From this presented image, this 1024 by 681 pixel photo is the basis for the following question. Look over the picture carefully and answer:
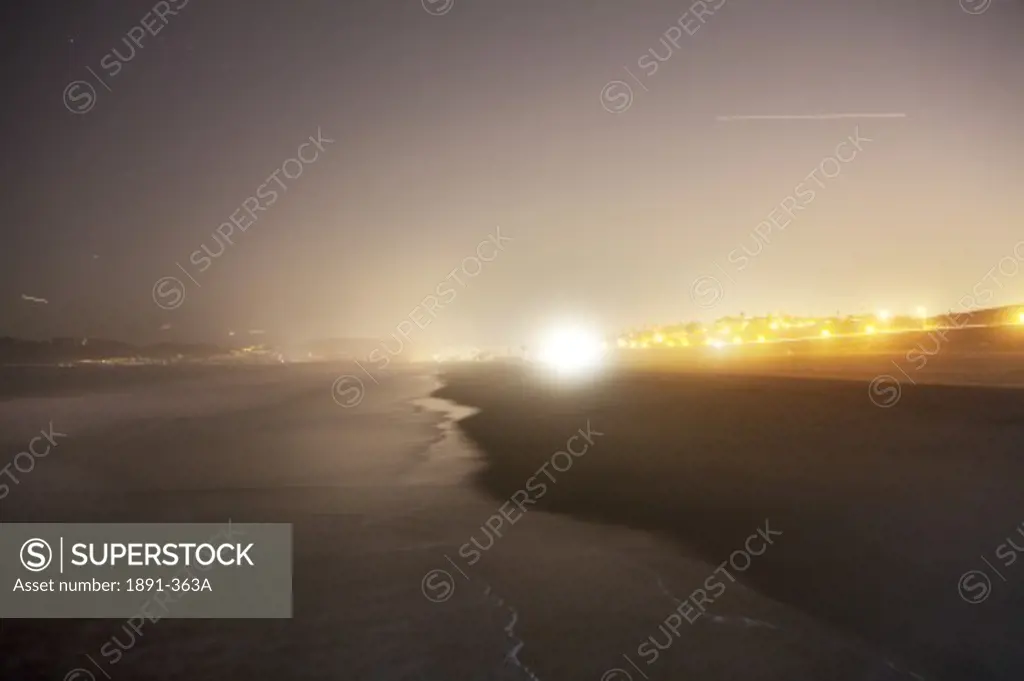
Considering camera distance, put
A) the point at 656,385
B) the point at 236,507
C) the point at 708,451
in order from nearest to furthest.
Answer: the point at 236,507
the point at 708,451
the point at 656,385

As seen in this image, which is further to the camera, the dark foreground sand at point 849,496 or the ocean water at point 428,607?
the dark foreground sand at point 849,496

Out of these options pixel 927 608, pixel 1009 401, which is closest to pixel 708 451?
pixel 927 608

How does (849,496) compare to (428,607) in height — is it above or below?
above

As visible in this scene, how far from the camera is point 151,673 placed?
26.1ft

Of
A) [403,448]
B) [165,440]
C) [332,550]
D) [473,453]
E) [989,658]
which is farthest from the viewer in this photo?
[165,440]

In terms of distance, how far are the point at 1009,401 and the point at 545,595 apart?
96.8ft

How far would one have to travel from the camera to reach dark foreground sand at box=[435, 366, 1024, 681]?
9242 millimetres

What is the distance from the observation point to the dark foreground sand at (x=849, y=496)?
924 centimetres

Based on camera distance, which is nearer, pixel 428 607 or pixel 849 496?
pixel 428 607

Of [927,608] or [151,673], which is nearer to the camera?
[151,673]

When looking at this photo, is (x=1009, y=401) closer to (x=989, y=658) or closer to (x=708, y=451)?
(x=708, y=451)

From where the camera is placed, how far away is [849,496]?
15094 mm

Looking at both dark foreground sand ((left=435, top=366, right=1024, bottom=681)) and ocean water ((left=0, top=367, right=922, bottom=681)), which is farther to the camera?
dark foreground sand ((left=435, top=366, right=1024, bottom=681))

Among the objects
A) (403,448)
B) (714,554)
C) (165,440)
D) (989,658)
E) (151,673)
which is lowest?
(989,658)
